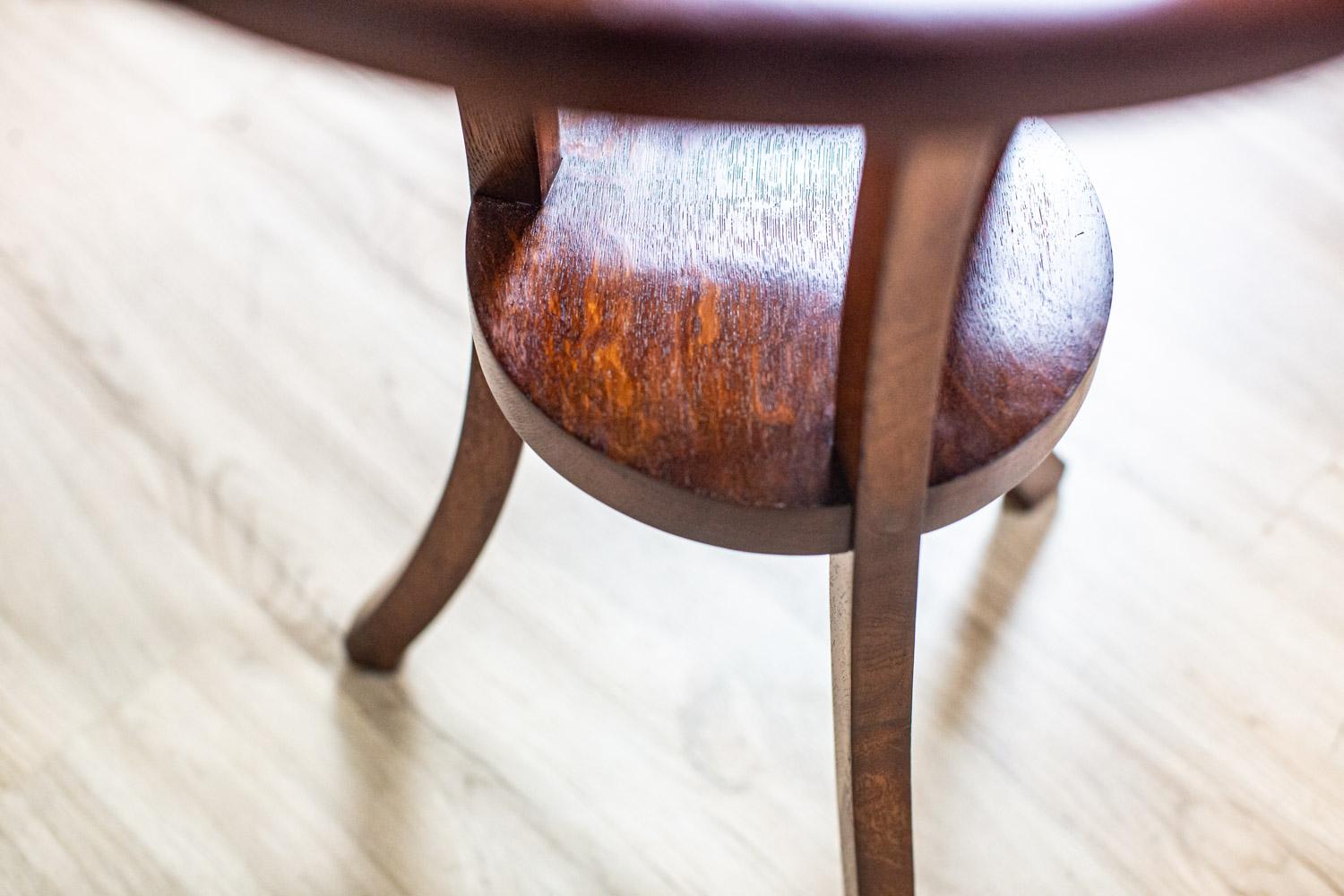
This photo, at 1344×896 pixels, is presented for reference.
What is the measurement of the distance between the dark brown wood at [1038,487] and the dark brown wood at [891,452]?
0.34 m

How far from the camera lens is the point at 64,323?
1.12 metres

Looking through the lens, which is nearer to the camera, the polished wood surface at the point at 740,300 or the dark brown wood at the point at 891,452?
the dark brown wood at the point at 891,452

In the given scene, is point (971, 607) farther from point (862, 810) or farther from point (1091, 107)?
point (1091, 107)

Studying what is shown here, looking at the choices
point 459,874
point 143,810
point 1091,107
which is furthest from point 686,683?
point 1091,107

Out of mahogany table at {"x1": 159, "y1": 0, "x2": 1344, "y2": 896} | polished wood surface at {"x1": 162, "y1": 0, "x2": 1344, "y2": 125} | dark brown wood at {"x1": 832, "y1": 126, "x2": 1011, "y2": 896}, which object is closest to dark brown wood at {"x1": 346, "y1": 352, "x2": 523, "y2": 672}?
mahogany table at {"x1": 159, "y1": 0, "x2": 1344, "y2": 896}

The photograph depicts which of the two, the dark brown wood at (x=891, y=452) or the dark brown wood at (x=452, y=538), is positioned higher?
the dark brown wood at (x=891, y=452)

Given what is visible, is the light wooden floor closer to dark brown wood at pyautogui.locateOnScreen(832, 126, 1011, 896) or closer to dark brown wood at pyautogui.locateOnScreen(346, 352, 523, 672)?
dark brown wood at pyautogui.locateOnScreen(346, 352, 523, 672)

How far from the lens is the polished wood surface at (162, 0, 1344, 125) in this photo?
0.96 feet

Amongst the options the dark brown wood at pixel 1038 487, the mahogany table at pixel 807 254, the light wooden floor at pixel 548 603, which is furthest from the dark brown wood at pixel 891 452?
the dark brown wood at pixel 1038 487

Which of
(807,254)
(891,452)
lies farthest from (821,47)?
(807,254)

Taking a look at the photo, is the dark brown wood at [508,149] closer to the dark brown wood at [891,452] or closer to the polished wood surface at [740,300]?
the polished wood surface at [740,300]

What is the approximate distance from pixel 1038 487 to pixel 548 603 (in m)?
0.39

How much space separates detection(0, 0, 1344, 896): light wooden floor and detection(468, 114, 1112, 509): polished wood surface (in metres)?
0.34

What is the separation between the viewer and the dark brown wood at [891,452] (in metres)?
0.39
